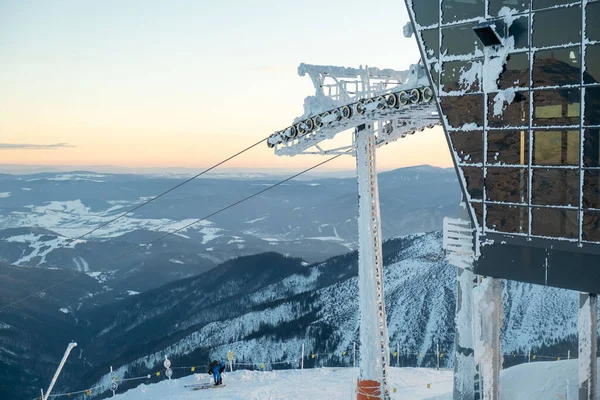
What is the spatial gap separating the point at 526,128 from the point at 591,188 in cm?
242

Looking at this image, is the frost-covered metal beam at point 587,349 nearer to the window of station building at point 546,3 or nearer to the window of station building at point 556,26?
the window of station building at point 556,26

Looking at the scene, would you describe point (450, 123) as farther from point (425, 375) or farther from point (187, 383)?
point (425, 375)

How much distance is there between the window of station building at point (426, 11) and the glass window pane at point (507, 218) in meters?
5.94

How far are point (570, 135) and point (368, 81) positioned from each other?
11.3 metres

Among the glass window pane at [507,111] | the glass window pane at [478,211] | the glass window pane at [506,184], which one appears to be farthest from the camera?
the glass window pane at [478,211]

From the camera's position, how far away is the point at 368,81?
87.4 ft

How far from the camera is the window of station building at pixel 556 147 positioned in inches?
664

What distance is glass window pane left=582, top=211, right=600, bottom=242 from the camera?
1709 centimetres

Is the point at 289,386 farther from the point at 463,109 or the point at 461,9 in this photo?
the point at 461,9

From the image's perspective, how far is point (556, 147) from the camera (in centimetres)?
1719

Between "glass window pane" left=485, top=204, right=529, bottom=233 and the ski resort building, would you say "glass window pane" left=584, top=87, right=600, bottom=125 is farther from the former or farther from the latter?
"glass window pane" left=485, top=204, right=529, bottom=233

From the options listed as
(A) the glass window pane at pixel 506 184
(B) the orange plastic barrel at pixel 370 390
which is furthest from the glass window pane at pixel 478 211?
(B) the orange plastic barrel at pixel 370 390

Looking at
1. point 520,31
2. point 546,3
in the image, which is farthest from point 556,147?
point 546,3

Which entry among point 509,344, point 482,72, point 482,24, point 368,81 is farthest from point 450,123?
point 509,344
